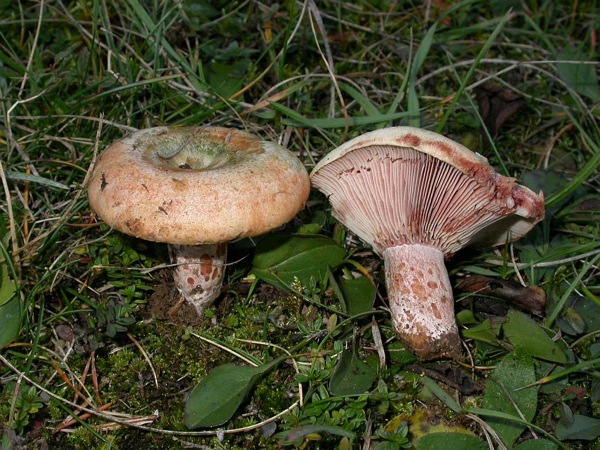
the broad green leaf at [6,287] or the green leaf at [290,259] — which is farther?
the green leaf at [290,259]

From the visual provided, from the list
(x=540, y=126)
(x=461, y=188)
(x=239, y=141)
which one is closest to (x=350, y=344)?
(x=461, y=188)

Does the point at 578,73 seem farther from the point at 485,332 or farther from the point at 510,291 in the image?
the point at 485,332

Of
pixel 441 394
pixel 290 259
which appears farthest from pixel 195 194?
pixel 441 394

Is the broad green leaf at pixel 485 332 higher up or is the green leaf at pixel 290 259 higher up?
the green leaf at pixel 290 259

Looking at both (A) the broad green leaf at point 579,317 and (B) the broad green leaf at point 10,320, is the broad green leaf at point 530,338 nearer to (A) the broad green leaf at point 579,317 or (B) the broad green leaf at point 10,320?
(A) the broad green leaf at point 579,317

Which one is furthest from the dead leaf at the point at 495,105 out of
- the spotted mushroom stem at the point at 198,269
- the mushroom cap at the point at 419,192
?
the spotted mushroom stem at the point at 198,269
